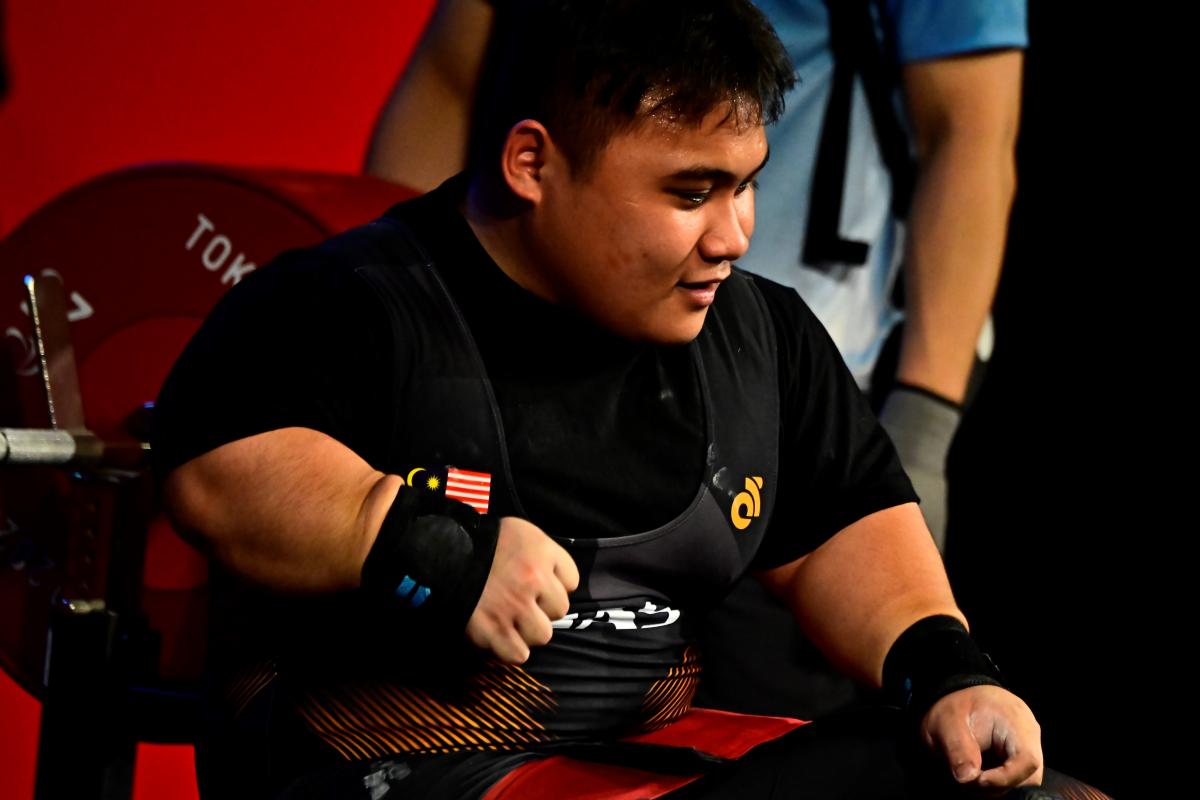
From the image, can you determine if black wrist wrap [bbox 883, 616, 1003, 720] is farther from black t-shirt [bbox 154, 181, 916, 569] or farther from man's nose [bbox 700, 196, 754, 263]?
man's nose [bbox 700, 196, 754, 263]

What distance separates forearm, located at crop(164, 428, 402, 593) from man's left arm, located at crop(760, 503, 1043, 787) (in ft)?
1.16

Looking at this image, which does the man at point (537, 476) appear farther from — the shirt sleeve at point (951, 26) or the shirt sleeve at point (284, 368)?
the shirt sleeve at point (951, 26)

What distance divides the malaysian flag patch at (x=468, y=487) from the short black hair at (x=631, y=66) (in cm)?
20

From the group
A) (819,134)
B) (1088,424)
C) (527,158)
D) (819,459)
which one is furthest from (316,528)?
(1088,424)

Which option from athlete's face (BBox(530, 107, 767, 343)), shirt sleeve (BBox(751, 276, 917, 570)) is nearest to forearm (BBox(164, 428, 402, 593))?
athlete's face (BBox(530, 107, 767, 343))

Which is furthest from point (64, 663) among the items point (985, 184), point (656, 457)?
point (985, 184)

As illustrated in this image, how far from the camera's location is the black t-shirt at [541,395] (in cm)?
95

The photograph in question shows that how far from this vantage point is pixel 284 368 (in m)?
0.95

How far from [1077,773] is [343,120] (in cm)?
121

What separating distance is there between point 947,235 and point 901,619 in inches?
23.4

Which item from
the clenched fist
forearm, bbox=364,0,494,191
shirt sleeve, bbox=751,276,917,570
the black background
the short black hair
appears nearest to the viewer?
the clenched fist

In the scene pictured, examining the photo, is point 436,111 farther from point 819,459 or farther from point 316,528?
point 316,528

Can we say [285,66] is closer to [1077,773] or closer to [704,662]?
[704,662]

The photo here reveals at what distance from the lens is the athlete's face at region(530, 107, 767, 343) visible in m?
0.98
